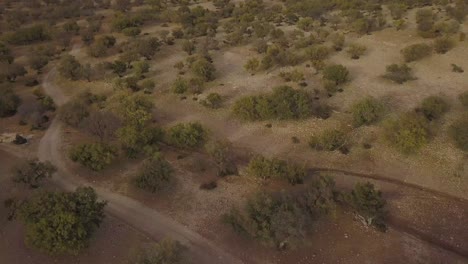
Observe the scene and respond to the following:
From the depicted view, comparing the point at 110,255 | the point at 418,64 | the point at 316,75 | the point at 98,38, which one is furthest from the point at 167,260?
the point at 98,38

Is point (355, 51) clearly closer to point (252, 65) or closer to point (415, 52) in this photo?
point (415, 52)

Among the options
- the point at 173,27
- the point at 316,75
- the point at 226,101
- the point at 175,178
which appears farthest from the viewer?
the point at 173,27

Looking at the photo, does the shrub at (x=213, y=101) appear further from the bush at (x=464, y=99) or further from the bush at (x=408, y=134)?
the bush at (x=464, y=99)

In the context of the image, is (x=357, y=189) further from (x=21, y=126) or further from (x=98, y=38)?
(x=98, y=38)

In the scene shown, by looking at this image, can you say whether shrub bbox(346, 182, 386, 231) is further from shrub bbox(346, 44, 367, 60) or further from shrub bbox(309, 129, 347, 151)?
shrub bbox(346, 44, 367, 60)

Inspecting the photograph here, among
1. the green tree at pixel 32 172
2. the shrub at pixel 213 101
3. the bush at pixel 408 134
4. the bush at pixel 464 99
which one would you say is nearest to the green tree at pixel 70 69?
the shrub at pixel 213 101

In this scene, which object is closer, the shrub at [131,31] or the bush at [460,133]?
the bush at [460,133]
